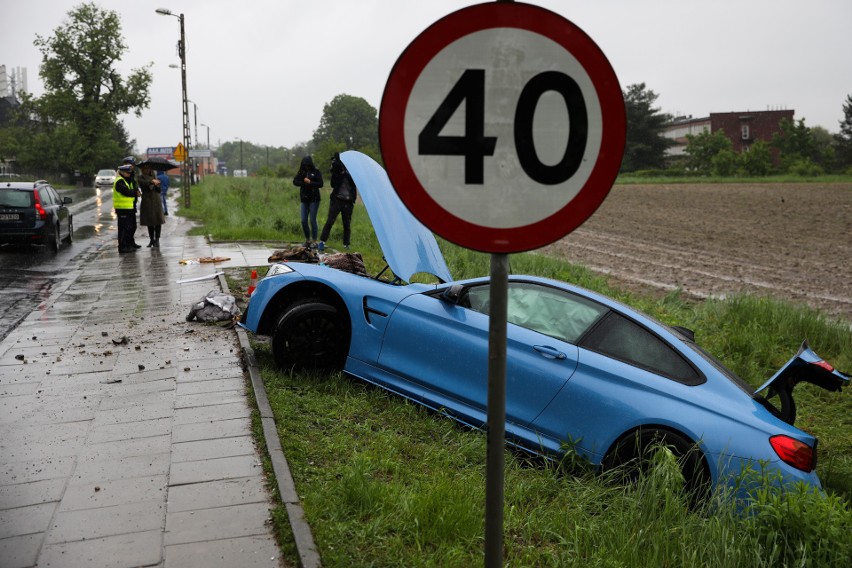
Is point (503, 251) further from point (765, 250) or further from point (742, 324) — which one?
point (765, 250)

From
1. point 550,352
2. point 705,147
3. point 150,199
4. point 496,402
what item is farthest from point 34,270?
point 705,147

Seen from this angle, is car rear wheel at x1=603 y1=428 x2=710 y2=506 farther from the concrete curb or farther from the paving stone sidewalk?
the paving stone sidewalk

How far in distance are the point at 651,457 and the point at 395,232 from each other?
264 centimetres

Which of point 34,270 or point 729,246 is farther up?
point 34,270

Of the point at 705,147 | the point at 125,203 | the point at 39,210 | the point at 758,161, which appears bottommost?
the point at 39,210

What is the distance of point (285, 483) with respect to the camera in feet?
15.0

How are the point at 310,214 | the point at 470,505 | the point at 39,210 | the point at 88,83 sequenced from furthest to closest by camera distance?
the point at 88,83, the point at 310,214, the point at 39,210, the point at 470,505

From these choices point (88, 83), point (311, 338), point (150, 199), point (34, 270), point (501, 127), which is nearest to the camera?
point (501, 127)

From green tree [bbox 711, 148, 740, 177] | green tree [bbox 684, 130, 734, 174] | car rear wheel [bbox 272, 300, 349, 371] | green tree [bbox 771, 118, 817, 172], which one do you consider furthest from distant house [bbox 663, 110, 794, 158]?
car rear wheel [bbox 272, 300, 349, 371]

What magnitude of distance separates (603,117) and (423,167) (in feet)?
1.78

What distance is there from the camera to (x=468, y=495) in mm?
4383

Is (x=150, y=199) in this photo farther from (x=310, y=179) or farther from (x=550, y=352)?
(x=550, y=352)

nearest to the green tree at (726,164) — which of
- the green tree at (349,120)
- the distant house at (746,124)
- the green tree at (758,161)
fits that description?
the green tree at (758,161)

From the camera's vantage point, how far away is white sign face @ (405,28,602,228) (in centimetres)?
227
